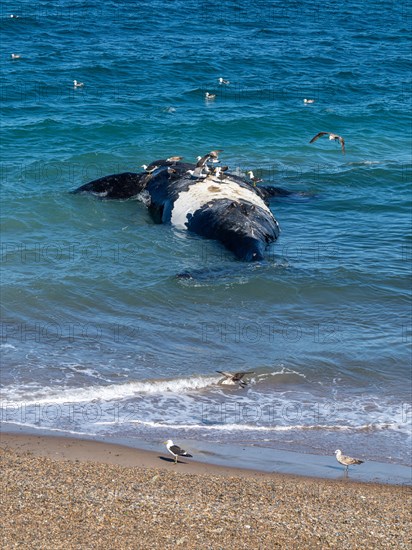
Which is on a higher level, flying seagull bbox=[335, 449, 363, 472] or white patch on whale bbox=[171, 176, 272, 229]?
white patch on whale bbox=[171, 176, 272, 229]

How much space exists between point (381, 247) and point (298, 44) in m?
21.9

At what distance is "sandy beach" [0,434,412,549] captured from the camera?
886cm

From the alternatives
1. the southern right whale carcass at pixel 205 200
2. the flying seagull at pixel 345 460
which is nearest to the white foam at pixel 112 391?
the flying seagull at pixel 345 460

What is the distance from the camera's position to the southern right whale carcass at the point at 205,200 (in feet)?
59.2

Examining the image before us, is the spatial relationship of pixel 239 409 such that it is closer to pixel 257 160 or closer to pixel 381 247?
pixel 381 247

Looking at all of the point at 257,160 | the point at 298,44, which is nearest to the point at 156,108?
the point at 257,160

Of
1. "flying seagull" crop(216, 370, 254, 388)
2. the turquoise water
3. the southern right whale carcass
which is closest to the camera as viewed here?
the turquoise water

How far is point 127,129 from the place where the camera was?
1116 inches

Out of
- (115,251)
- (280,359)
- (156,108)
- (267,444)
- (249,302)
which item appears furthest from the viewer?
(156,108)

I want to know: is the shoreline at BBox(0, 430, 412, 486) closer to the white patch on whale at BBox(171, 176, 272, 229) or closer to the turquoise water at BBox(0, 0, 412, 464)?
the turquoise water at BBox(0, 0, 412, 464)

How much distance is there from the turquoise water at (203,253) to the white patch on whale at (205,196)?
662 mm

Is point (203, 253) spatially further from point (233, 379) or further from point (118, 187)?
point (233, 379)

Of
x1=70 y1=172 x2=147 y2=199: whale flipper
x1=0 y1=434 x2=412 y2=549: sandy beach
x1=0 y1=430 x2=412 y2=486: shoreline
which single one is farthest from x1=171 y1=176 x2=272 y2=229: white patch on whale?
x1=0 y1=434 x2=412 y2=549: sandy beach

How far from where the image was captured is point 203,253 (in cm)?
1803
